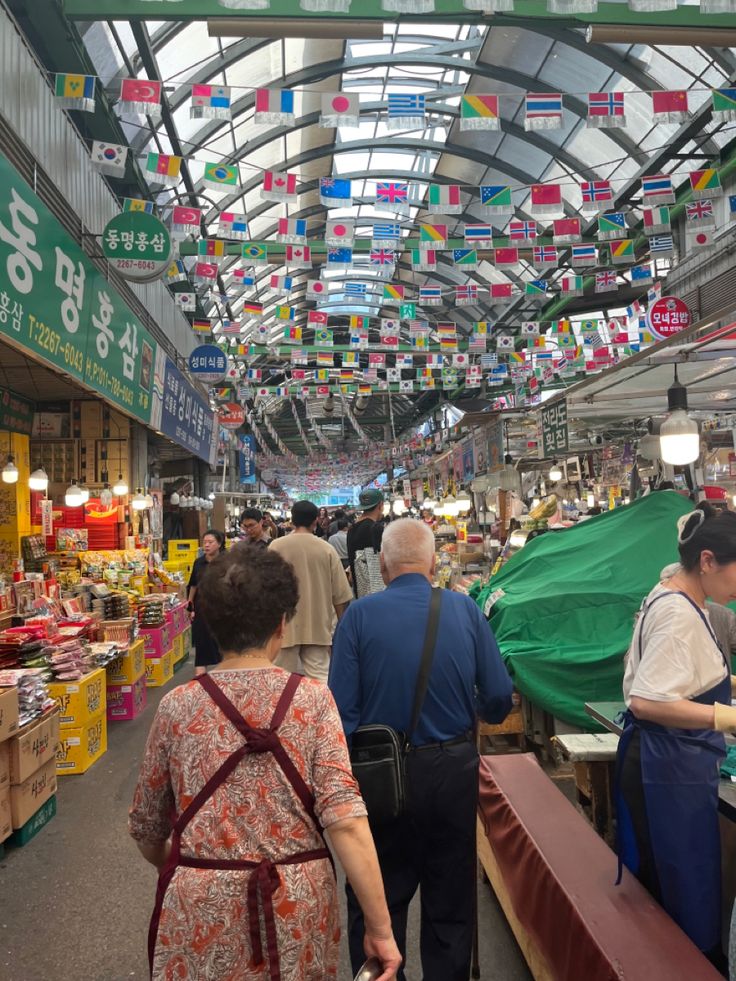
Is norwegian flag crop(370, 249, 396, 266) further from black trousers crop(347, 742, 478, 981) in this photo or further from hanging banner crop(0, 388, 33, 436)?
black trousers crop(347, 742, 478, 981)

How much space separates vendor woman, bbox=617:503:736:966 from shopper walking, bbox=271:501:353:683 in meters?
2.57

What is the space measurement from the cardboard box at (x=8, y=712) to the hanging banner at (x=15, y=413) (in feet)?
20.4

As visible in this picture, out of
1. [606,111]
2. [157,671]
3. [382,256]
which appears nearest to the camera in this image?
[606,111]

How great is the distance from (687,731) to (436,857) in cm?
103

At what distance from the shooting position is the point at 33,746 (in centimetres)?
420

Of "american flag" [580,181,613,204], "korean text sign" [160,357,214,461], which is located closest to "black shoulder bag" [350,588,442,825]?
"american flag" [580,181,613,204]

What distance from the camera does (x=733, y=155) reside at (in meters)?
9.81

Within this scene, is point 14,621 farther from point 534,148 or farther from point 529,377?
point 529,377

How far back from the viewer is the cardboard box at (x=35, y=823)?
4.13 meters

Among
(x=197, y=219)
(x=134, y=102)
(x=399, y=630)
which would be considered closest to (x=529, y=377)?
(x=197, y=219)

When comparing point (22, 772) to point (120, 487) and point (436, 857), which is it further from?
point (120, 487)

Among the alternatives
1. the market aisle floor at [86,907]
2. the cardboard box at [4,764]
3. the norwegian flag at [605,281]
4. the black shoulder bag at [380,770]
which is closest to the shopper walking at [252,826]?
the black shoulder bag at [380,770]

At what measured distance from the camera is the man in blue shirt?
2389mm

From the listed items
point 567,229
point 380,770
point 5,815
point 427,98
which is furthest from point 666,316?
point 5,815
